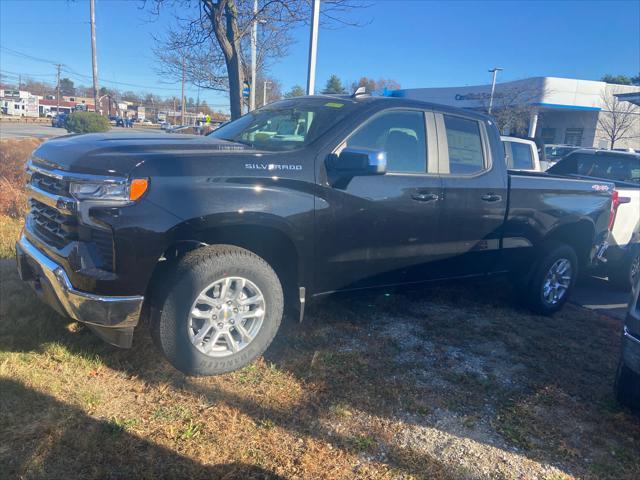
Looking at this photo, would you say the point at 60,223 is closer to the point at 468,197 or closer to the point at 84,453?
the point at 84,453

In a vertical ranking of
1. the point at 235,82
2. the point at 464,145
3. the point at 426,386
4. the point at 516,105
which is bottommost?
the point at 426,386

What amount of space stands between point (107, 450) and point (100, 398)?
0.52 meters

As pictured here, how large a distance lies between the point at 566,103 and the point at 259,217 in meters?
40.3

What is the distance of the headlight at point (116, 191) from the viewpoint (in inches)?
115

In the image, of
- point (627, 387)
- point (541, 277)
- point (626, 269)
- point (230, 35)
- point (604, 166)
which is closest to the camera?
point (627, 387)

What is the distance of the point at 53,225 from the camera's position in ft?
10.8

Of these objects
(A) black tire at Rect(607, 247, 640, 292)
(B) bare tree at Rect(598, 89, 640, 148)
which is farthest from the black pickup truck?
(B) bare tree at Rect(598, 89, 640, 148)

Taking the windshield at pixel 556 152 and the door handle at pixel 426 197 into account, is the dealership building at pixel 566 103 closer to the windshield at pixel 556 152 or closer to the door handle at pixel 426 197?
the windshield at pixel 556 152

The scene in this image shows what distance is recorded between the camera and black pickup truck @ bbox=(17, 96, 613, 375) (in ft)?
9.84

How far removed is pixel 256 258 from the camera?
3453 mm

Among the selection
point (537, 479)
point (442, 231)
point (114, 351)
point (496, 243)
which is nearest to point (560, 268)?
point (496, 243)

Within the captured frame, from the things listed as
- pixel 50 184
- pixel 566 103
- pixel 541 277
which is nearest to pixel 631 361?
pixel 541 277

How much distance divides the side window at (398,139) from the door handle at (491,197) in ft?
2.31

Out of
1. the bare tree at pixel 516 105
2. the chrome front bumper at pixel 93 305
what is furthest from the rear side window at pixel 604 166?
the bare tree at pixel 516 105
